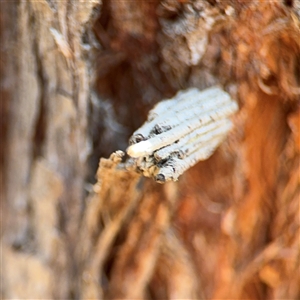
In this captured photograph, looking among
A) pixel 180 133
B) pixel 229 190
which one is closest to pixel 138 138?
pixel 180 133

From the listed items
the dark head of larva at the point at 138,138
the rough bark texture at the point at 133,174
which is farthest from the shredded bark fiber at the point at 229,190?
the dark head of larva at the point at 138,138

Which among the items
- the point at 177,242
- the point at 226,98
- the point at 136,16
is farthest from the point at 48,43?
the point at 177,242

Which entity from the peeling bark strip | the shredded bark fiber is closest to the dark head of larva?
the peeling bark strip

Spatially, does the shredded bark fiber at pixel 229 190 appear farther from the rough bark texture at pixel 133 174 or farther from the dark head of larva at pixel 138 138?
the dark head of larva at pixel 138 138

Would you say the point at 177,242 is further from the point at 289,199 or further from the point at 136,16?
the point at 136,16

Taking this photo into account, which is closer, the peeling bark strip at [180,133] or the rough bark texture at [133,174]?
the peeling bark strip at [180,133]

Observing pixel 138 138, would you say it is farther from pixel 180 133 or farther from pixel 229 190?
pixel 229 190
